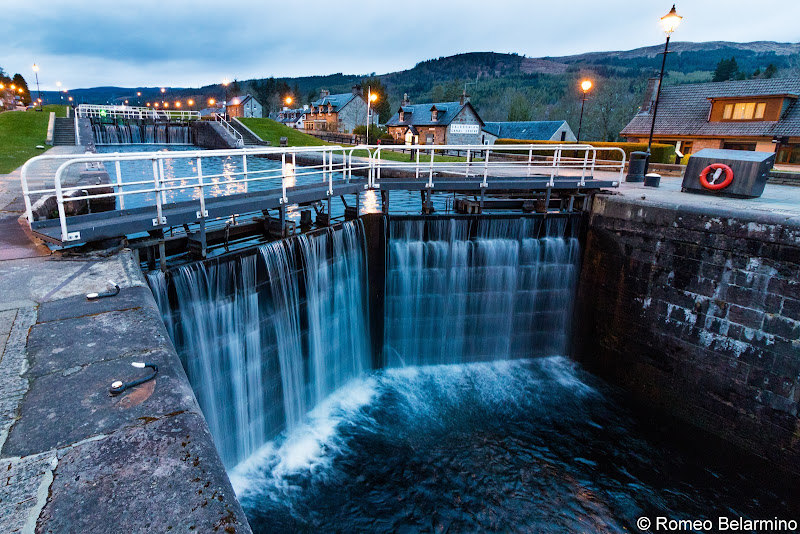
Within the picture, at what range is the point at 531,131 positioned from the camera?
58.3 m

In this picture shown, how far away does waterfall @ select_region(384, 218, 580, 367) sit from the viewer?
41.8 ft

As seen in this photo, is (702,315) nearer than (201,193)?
No

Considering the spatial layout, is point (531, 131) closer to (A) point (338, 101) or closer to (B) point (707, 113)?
(B) point (707, 113)

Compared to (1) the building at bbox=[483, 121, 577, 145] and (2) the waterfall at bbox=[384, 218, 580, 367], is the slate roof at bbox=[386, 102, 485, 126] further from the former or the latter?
(2) the waterfall at bbox=[384, 218, 580, 367]

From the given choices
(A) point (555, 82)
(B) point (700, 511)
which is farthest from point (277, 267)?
(A) point (555, 82)

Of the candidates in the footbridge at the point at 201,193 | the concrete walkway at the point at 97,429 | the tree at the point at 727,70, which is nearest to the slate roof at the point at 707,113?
the footbridge at the point at 201,193

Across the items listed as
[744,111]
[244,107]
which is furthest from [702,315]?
[244,107]

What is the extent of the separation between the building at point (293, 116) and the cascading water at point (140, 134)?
51738 mm

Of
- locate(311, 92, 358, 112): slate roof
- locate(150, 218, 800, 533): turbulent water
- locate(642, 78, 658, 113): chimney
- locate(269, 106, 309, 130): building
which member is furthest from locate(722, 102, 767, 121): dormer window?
locate(269, 106, 309, 130): building

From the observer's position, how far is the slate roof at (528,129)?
182 feet

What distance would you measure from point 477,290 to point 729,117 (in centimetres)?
3099

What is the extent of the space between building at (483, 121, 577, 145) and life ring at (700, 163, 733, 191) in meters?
37.0

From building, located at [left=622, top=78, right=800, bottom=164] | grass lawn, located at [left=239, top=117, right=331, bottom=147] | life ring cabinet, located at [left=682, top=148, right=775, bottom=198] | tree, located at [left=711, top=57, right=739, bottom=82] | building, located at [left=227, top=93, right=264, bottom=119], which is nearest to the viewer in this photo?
life ring cabinet, located at [left=682, top=148, right=775, bottom=198]

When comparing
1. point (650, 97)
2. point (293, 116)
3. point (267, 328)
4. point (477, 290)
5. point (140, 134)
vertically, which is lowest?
point (477, 290)
